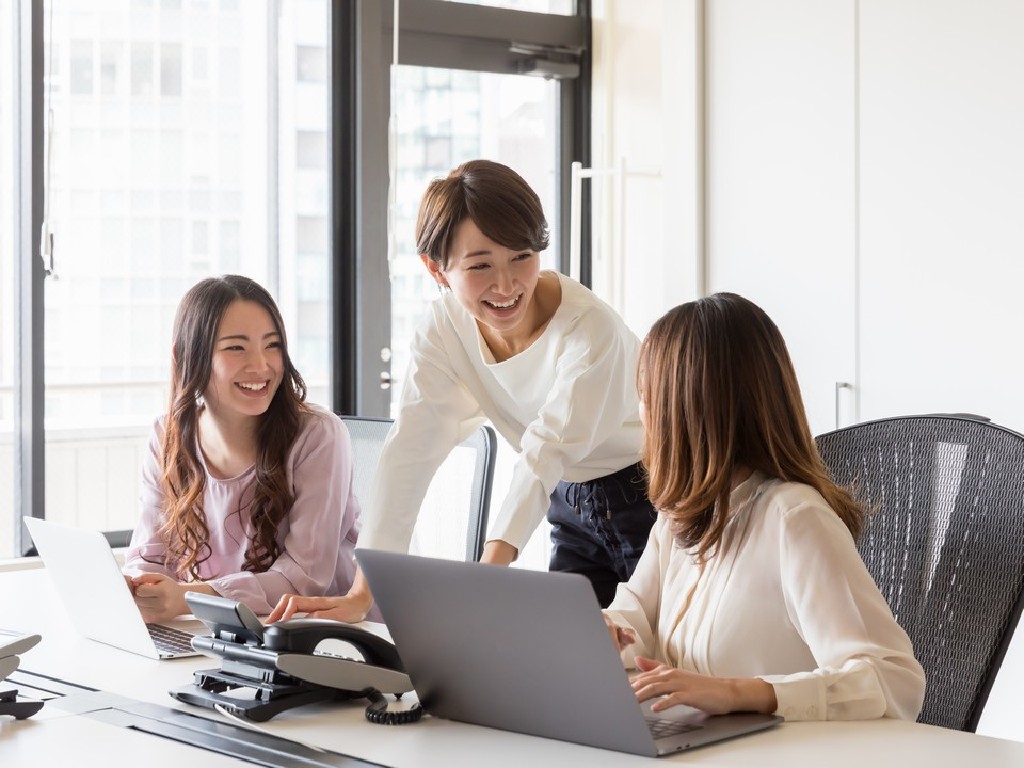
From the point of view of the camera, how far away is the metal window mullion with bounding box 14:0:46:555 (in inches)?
122

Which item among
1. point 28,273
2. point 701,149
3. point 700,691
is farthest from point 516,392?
point 28,273

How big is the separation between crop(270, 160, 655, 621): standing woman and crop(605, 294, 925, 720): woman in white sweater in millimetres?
340

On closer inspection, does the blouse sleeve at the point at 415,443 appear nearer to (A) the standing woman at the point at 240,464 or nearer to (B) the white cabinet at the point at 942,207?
(A) the standing woman at the point at 240,464

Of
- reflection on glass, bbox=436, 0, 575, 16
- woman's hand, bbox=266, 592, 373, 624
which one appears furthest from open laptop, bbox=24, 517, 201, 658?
reflection on glass, bbox=436, 0, 575, 16

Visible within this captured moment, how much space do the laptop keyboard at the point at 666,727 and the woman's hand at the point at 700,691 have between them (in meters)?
0.01

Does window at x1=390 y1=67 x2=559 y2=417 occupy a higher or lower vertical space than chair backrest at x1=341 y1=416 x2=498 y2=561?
higher

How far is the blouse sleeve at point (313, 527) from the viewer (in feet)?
6.25

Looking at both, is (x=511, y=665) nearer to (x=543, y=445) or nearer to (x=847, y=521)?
(x=847, y=521)

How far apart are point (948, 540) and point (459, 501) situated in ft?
2.84

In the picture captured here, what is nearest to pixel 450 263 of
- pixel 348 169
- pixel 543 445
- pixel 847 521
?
pixel 543 445

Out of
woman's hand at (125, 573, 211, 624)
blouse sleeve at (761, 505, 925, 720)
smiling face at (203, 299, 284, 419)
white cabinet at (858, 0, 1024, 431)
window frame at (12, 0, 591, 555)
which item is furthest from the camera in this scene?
window frame at (12, 0, 591, 555)

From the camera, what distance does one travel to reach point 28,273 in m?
3.11

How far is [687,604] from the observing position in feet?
4.81

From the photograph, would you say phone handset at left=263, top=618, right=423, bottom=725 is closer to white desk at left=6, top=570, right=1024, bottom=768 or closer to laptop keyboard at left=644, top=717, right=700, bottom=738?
white desk at left=6, top=570, right=1024, bottom=768
